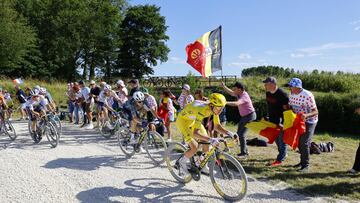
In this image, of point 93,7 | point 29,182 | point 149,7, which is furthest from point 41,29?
point 29,182

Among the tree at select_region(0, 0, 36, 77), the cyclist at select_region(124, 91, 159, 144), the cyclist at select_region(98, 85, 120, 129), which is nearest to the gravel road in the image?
the cyclist at select_region(124, 91, 159, 144)

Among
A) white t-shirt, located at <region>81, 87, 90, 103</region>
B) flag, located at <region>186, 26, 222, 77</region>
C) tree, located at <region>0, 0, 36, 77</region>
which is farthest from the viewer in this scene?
tree, located at <region>0, 0, 36, 77</region>

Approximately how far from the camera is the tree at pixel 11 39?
36250 millimetres

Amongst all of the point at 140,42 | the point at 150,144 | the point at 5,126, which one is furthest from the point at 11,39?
the point at 150,144

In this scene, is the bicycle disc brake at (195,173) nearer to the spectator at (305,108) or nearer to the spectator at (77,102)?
the spectator at (305,108)

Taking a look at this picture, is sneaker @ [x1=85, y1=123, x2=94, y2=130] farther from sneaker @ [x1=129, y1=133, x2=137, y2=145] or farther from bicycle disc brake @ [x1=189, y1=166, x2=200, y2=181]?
bicycle disc brake @ [x1=189, y1=166, x2=200, y2=181]

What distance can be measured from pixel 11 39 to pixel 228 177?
120 feet

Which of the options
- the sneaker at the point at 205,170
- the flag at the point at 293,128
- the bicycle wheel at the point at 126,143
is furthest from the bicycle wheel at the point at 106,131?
the flag at the point at 293,128

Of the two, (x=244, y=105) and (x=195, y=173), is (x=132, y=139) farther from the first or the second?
(x=244, y=105)

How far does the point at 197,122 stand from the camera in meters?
6.01

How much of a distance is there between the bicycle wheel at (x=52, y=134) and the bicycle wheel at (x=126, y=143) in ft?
6.96

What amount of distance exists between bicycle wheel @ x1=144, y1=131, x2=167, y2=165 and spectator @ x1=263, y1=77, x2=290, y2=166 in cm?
248

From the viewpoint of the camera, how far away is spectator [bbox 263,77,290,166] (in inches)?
297

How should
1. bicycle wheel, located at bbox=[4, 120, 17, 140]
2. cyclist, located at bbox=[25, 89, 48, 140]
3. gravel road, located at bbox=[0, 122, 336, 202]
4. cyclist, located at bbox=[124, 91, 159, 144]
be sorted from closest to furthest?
gravel road, located at bbox=[0, 122, 336, 202]
cyclist, located at bbox=[124, 91, 159, 144]
cyclist, located at bbox=[25, 89, 48, 140]
bicycle wheel, located at bbox=[4, 120, 17, 140]
